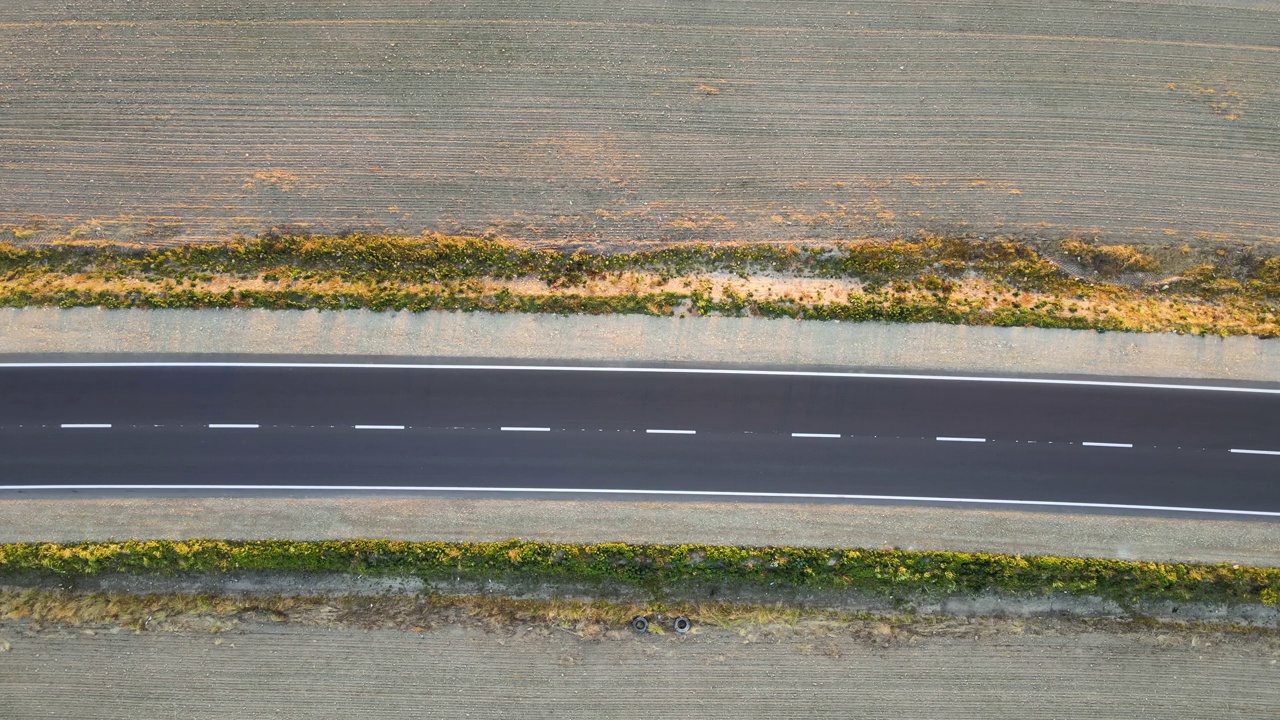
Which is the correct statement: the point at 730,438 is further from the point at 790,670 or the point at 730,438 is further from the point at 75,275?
the point at 75,275

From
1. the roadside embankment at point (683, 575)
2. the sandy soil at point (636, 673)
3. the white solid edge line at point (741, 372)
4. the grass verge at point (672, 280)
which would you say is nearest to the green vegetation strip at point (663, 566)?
the roadside embankment at point (683, 575)

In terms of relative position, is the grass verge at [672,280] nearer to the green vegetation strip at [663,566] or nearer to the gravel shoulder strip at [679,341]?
the gravel shoulder strip at [679,341]

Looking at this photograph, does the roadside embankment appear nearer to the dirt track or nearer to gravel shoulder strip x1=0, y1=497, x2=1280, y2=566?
gravel shoulder strip x1=0, y1=497, x2=1280, y2=566

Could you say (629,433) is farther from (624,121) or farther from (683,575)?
(624,121)

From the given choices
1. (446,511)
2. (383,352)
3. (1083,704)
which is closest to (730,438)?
(446,511)

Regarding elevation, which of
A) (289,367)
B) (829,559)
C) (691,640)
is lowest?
(691,640)

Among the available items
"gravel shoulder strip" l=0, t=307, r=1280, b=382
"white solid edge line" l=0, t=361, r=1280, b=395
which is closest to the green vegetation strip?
"white solid edge line" l=0, t=361, r=1280, b=395
